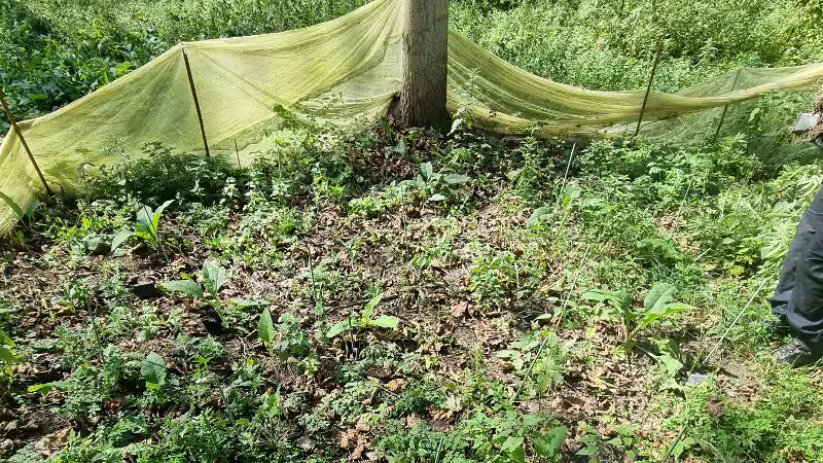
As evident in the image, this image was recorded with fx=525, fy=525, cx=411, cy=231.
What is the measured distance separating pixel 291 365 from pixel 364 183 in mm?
2111

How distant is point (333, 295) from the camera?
3705 millimetres

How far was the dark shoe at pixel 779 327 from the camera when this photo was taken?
131 inches

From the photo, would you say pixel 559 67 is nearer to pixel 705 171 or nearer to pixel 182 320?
pixel 705 171

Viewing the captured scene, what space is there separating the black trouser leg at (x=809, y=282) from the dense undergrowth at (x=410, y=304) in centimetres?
25

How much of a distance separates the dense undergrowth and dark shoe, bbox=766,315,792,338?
9 cm

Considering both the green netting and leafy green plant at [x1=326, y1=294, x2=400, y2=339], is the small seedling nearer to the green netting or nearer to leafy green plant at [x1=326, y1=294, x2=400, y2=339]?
leafy green plant at [x1=326, y1=294, x2=400, y2=339]

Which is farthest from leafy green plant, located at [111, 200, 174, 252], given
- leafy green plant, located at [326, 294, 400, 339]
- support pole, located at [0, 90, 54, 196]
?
leafy green plant, located at [326, 294, 400, 339]

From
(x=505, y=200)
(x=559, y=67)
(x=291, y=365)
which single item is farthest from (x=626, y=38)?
(x=291, y=365)

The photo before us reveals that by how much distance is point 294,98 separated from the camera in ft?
16.8

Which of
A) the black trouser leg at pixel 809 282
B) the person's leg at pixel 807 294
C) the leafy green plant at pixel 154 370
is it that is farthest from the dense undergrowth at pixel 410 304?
the black trouser leg at pixel 809 282

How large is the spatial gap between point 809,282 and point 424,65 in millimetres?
3522

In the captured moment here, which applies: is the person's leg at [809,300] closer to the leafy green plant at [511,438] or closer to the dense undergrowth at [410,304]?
the dense undergrowth at [410,304]

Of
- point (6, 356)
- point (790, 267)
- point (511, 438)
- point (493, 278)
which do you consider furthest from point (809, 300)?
point (6, 356)

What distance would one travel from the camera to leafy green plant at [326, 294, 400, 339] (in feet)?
10.7
